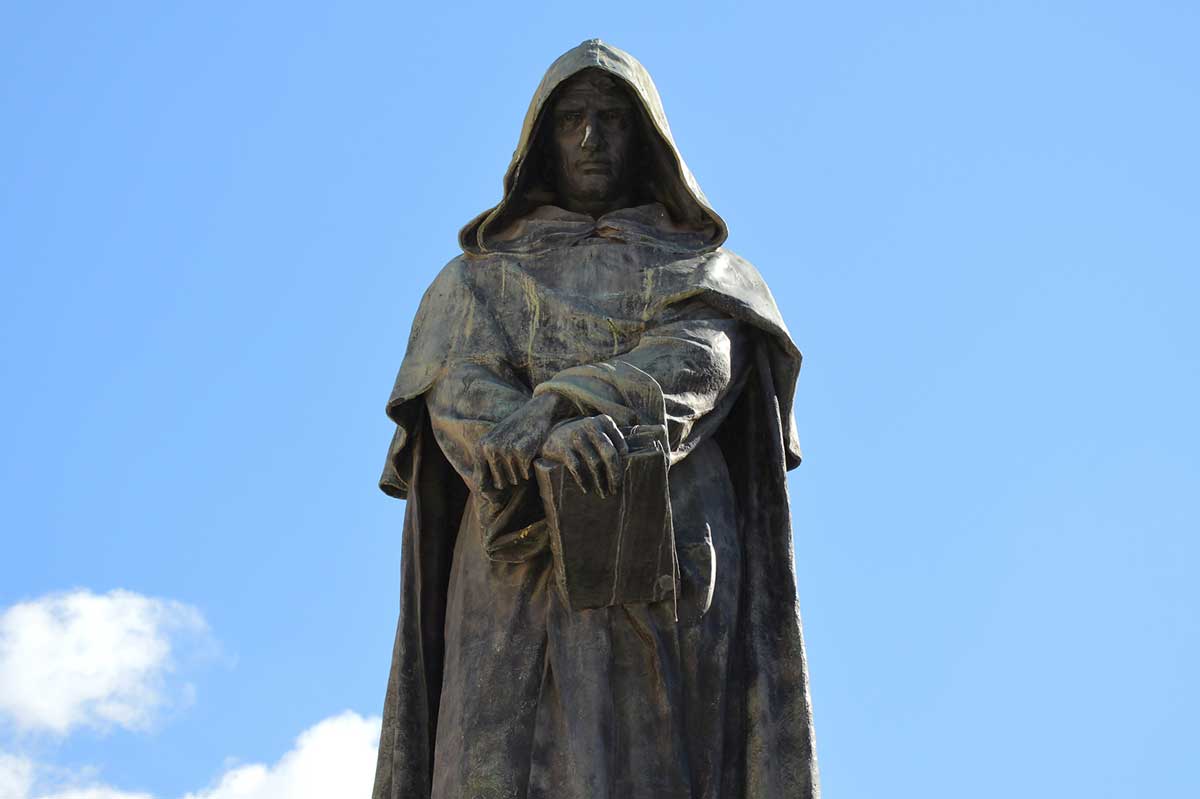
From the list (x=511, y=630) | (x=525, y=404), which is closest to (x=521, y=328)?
(x=525, y=404)

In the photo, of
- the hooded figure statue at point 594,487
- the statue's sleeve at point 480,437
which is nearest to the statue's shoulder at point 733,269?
the hooded figure statue at point 594,487

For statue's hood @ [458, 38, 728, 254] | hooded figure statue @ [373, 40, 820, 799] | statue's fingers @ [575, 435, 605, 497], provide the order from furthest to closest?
statue's hood @ [458, 38, 728, 254] < hooded figure statue @ [373, 40, 820, 799] < statue's fingers @ [575, 435, 605, 497]

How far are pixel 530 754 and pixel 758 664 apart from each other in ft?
4.20

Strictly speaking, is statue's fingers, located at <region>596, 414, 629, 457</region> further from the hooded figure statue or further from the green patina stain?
the green patina stain

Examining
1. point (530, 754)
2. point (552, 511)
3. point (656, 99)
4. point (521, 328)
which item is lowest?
point (530, 754)

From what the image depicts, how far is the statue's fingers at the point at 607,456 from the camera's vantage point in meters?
11.9

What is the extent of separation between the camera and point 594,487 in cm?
1198

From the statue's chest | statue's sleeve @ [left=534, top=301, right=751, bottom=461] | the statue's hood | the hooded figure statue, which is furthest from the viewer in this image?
the statue's hood

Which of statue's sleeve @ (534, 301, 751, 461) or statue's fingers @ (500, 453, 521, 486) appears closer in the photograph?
statue's fingers @ (500, 453, 521, 486)

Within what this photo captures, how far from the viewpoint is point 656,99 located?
45.1 ft

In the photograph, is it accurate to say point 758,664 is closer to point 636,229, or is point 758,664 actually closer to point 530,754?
point 530,754

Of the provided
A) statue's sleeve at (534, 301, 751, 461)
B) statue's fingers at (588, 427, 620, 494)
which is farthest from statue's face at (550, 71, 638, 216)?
statue's fingers at (588, 427, 620, 494)

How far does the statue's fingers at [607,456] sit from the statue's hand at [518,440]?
1.04 feet

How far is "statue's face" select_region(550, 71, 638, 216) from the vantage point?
13.6 m
